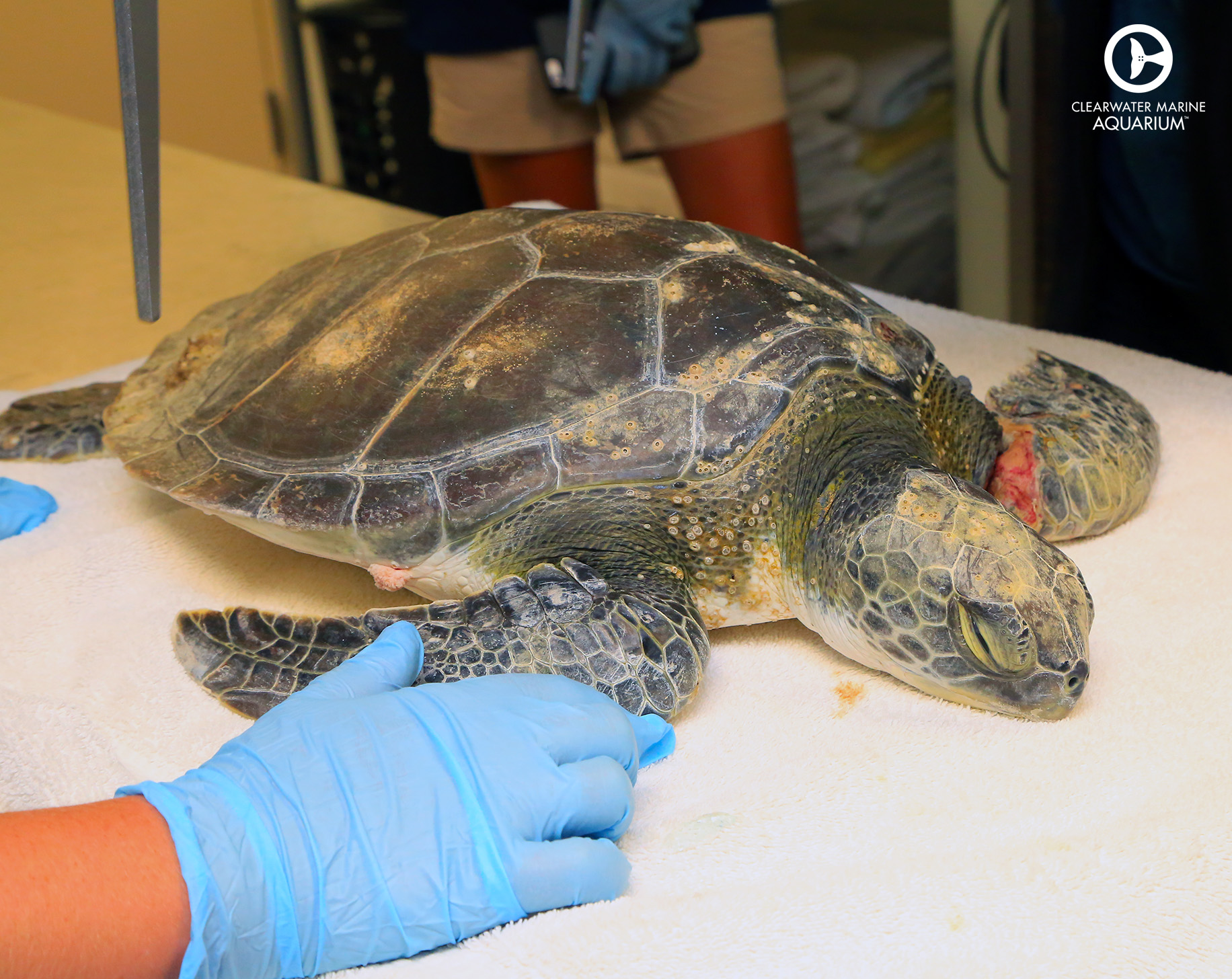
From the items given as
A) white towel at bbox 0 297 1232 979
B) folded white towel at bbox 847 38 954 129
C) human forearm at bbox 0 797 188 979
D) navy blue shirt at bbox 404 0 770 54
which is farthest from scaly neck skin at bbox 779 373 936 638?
folded white towel at bbox 847 38 954 129

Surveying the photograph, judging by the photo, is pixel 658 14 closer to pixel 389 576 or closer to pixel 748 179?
pixel 748 179

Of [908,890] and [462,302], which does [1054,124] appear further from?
[908,890]

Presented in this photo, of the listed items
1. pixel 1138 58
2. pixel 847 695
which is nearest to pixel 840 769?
pixel 847 695

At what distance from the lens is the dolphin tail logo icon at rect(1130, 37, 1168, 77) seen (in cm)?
180

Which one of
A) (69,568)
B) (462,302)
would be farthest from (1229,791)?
(69,568)

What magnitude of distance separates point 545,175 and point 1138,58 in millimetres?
1275

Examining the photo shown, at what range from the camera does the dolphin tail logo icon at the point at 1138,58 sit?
71.0 inches

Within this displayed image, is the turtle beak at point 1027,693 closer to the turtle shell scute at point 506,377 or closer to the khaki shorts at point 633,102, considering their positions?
the turtle shell scute at point 506,377

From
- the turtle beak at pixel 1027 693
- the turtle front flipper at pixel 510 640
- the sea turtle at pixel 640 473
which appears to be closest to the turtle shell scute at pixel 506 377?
the sea turtle at pixel 640 473

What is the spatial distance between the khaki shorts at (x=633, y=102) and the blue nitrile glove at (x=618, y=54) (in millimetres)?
106

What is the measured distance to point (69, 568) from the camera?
1.40 meters

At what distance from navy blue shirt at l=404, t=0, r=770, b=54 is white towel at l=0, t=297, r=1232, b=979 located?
4.28ft

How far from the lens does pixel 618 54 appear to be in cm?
208

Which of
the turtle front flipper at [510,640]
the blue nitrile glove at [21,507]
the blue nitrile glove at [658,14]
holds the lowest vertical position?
the turtle front flipper at [510,640]
